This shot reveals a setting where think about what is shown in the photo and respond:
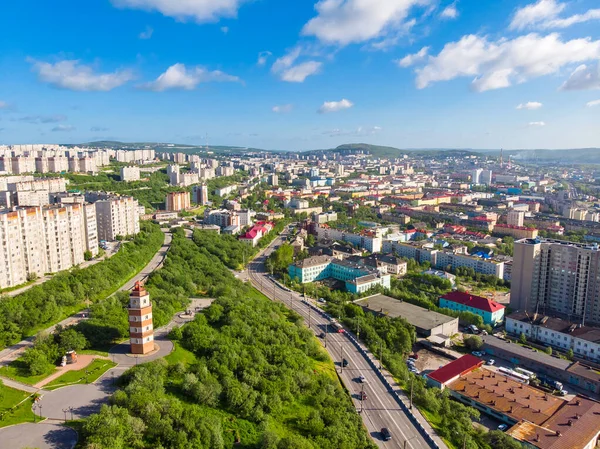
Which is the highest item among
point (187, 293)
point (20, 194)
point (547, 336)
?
point (20, 194)

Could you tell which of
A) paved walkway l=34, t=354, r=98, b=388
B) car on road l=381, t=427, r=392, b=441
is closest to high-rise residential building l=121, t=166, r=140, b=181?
paved walkway l=34, t=354, r=98, b=388

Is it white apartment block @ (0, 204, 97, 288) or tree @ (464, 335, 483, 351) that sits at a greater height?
white apartment block @ (0, 204, 97, 288)

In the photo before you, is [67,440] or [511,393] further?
[511,393]

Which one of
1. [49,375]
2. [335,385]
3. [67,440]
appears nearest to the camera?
[67,440]

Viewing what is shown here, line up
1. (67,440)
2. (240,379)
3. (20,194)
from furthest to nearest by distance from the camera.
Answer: (20,194)
(240,379)
(67,440)

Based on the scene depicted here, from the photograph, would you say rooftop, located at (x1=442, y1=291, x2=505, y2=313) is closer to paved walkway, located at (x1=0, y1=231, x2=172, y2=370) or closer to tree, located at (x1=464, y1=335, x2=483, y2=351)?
tree, located at (x1=464, y1=335, x2=483, y2=351)

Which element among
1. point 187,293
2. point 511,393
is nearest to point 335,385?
point 511,393

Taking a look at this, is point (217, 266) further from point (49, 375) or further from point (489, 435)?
point (489, 435)
